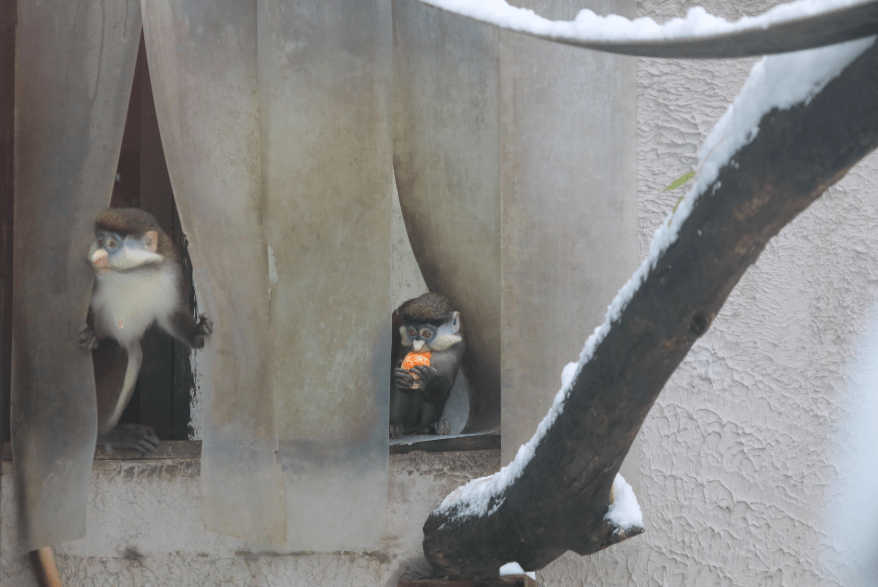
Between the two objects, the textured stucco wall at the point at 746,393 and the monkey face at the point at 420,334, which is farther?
the monkey face at the point at 420,334

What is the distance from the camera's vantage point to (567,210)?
217 centimetres

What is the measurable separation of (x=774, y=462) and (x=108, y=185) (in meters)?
2.12

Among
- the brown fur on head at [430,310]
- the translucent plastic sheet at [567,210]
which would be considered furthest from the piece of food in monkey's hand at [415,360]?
the translucent plastic sheet at [567,210]

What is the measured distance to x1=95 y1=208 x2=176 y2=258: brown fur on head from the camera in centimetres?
241

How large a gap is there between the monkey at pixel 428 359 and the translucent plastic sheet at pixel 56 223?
1.03m

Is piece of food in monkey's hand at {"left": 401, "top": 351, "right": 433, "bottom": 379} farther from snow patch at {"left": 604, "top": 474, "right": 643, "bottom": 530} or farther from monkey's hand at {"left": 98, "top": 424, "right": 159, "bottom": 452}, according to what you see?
snow patch at {"left": 604, "top": 474, "right": 643, "bottom": 530}

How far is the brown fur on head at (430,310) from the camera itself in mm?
2746

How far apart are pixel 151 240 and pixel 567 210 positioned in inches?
56.8

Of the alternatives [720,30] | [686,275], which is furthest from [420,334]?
[720,30]

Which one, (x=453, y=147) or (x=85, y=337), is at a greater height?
(x=453, y=147)

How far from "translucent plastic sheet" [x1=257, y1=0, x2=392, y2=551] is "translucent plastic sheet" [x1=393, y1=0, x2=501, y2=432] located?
0.65ft

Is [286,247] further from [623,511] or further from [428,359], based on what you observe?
[623,511]

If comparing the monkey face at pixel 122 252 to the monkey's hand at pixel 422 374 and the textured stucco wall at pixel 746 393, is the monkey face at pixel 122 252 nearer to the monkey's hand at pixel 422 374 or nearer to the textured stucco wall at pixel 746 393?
the monkey's hand at pixel 422 374

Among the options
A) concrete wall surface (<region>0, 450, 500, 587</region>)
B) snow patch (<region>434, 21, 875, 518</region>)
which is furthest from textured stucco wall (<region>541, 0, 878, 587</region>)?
snow patch (<region>434, 21, 875, 518</region>)
